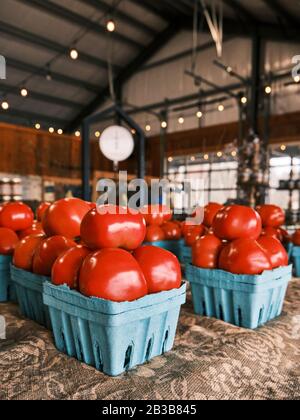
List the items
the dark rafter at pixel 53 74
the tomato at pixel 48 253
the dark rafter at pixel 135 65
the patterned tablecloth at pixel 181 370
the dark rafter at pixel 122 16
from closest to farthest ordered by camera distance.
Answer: the patterned tablecloth at pixel 181 370
the tomato at pixel 48 253
the dark rafter at pixel 122 16
the dark rafter at pixel 53 74
the dark rafter at pixel 135 65

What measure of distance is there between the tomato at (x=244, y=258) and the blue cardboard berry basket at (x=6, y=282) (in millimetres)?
1087

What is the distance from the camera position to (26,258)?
1541 mm

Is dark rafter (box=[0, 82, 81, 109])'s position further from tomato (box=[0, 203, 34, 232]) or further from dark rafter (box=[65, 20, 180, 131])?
tomato (box=[0, 203, 34, 232])

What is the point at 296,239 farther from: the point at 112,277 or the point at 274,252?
the point at 112,277

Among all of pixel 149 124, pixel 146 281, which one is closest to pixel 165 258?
pixel 146 281

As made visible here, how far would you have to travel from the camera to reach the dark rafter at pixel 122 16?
32.2 feet

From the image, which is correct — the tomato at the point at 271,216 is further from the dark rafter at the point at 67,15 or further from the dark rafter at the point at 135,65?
the dark rafter at the point at 135,65

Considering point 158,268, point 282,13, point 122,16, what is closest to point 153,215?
point 158,268

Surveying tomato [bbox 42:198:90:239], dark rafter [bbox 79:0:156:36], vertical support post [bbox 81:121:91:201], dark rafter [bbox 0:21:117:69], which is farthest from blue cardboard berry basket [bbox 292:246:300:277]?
dark rafter [bbox 0:21:117:69]

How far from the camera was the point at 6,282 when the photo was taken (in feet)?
6.07

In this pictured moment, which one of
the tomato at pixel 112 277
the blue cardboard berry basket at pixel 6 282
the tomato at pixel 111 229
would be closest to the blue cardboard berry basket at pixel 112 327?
the tomato at pixel 112 277

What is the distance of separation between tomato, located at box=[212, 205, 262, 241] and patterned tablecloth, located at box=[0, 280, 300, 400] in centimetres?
41
